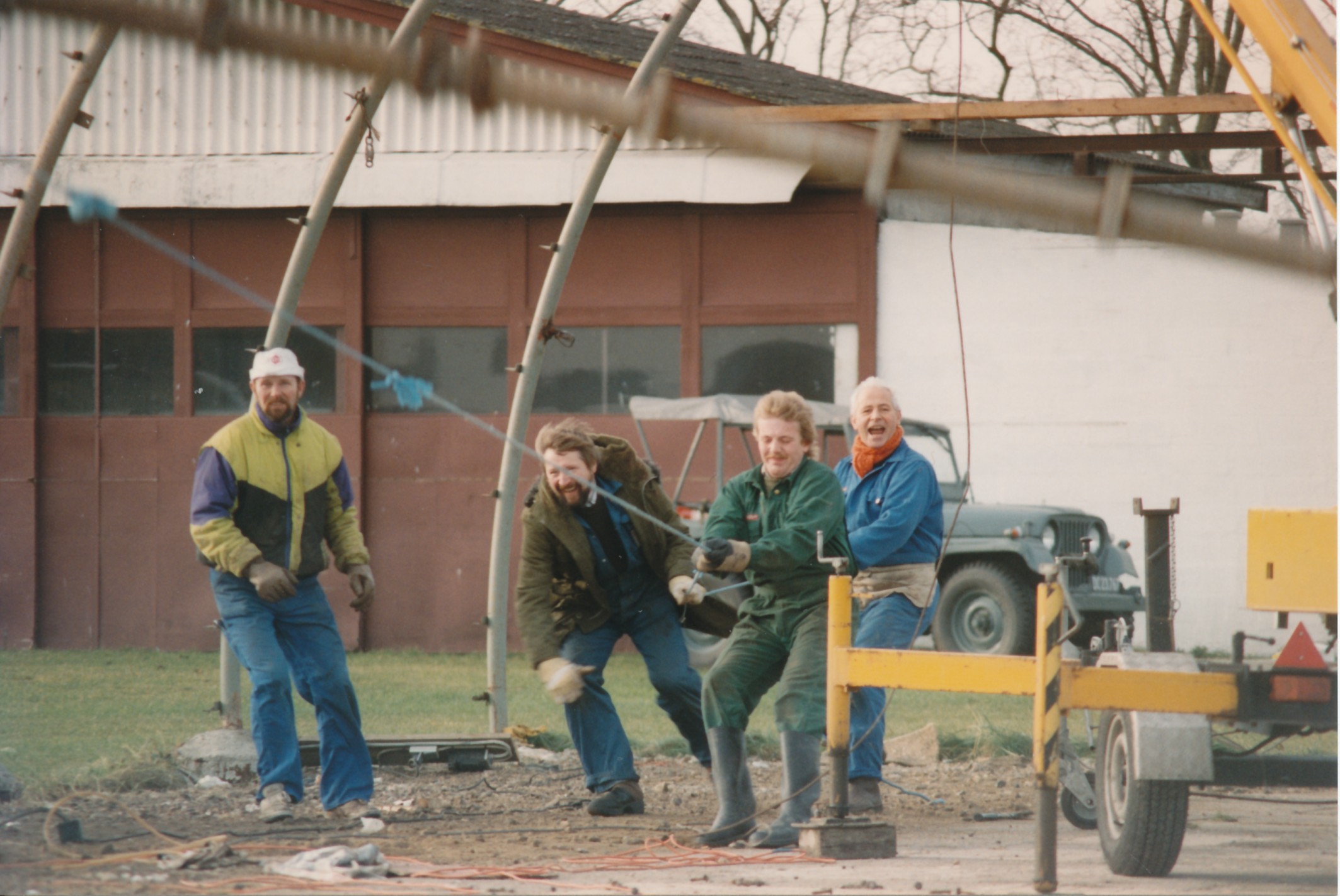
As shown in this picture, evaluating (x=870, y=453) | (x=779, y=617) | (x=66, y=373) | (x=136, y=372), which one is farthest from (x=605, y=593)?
(x=66, y=373)

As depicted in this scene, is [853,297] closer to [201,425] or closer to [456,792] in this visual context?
[201,425]

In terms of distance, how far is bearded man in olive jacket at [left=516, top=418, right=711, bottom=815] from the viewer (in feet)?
21.3


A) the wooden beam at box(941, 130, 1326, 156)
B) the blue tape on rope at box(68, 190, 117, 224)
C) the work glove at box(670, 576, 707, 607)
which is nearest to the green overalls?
the work glove at box(670, 576, 707, 607)

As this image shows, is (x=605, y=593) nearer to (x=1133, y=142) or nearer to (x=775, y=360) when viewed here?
(x=1133, y=142)

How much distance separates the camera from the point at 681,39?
62.9ft

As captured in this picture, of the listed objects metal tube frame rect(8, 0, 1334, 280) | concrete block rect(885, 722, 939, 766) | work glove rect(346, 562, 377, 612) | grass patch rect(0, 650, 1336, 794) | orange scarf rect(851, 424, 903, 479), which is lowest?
grass patch rect(0, 650, 1336, 794)

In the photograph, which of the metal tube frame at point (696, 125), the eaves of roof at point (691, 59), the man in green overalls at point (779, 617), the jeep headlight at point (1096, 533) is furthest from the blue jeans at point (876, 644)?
the jeep headlight at point (1096, 533)

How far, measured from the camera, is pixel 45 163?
20.4 feet

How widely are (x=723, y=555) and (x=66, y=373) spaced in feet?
41.9

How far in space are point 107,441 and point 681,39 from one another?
836 cm

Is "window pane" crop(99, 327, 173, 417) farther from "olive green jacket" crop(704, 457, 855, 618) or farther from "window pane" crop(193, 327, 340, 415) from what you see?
"olive green jacket" crop(704, 457, 855, 618)

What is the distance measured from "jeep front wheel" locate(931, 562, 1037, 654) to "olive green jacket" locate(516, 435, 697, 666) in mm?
7295

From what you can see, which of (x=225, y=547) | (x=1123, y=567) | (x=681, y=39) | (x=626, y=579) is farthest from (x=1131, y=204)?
(x=681, y=39)

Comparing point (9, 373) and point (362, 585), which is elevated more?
point (9, 373)
